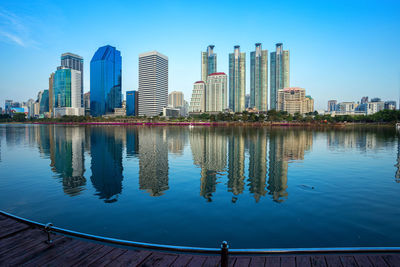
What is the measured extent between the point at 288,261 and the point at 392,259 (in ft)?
11.7

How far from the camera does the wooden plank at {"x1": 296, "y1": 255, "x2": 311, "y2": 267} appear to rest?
7653mm

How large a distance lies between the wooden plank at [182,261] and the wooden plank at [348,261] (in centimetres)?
513

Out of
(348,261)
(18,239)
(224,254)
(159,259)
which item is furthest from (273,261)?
(18,239)

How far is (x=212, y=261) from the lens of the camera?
7.81 m

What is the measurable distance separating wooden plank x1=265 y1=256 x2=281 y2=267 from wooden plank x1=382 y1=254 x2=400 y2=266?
359cm

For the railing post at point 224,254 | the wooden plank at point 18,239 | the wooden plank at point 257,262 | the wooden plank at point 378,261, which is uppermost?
the railing post at point 224,254

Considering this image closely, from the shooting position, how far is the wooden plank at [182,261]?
764 centimetres

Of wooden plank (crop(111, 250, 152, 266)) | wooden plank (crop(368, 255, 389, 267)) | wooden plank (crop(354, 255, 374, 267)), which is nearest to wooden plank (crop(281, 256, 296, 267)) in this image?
wooden plank (crop(354, 255, 374, 267))

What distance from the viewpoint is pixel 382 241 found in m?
11.5

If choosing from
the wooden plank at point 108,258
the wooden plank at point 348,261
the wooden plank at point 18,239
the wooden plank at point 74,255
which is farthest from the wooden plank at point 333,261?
the wooden plank at point 18,239

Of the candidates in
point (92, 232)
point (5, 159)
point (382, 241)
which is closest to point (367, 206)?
point (382, 241)

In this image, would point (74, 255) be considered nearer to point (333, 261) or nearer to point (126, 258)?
point (126, 258)

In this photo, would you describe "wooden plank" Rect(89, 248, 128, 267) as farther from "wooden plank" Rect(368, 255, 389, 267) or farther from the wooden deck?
"wooden plank" Rect(368, 255, 389, 267)

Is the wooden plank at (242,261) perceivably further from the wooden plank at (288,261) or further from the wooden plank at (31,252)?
the wooden plank at (31,252)
